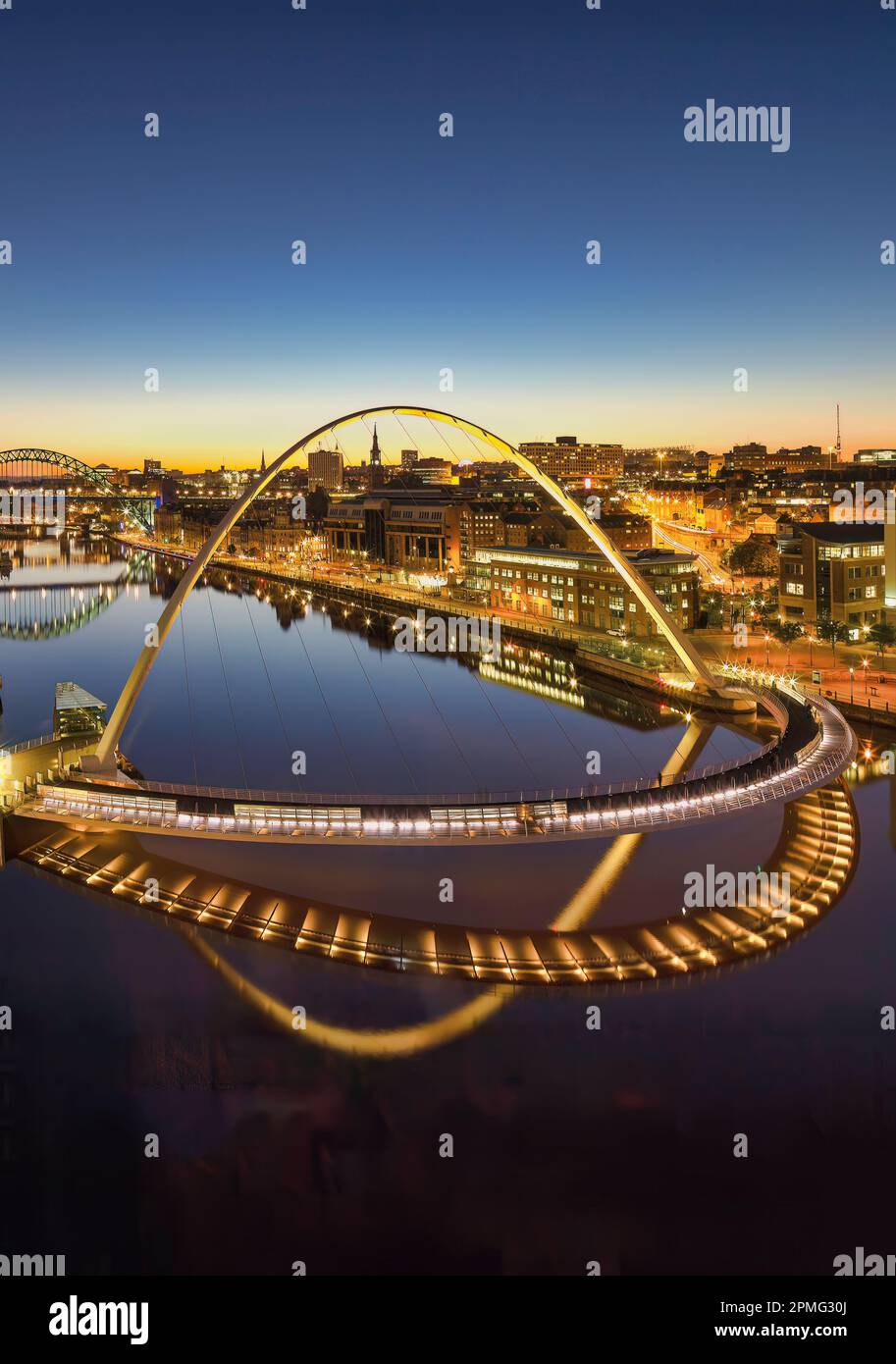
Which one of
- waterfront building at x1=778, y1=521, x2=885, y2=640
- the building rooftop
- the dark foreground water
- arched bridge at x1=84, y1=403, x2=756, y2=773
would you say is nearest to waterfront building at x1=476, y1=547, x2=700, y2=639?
waterfront building at x1=778, y1=521, x2=885, y2=640

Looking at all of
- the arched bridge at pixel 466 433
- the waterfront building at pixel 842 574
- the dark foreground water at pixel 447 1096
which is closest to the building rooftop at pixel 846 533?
the waterfront building at pixel 842 574

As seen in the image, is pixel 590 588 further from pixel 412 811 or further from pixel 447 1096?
pixel 447 1096

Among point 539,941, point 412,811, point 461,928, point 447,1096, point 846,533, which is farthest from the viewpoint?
point 846,533

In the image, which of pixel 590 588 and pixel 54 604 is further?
pixel 54 604

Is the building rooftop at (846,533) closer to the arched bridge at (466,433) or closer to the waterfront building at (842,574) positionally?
the waterfront building at (842,574)

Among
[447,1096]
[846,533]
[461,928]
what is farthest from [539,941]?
[846,533]

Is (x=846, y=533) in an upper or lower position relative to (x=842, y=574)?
upper
